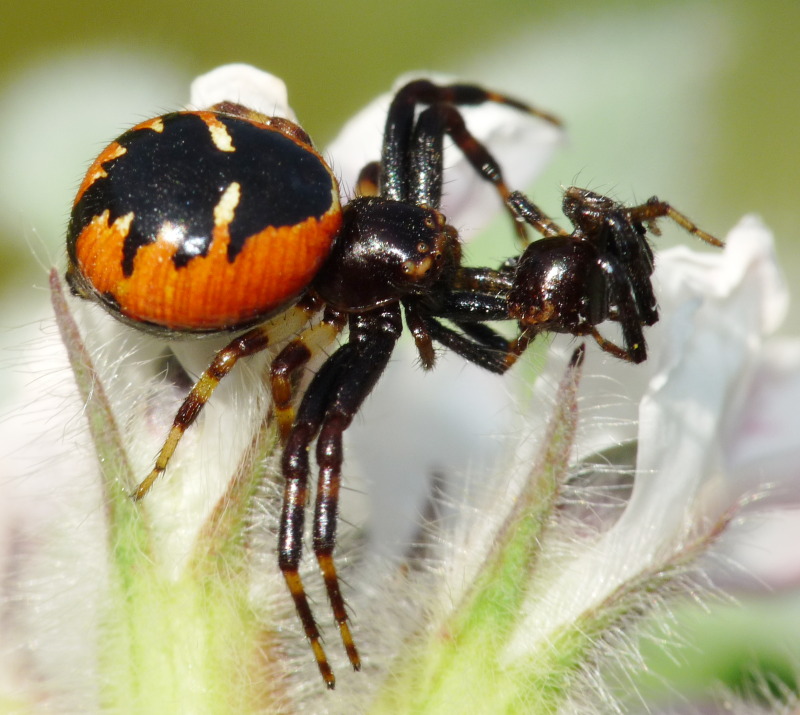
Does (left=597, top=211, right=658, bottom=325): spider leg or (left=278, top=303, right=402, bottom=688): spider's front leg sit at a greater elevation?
(left=597, top=211, right=658, bottom=325): spider leg

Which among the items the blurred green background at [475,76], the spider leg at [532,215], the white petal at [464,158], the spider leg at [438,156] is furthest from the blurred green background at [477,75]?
the spider leg at [532,215]

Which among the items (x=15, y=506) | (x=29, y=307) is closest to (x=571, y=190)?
(x=15, y=506)

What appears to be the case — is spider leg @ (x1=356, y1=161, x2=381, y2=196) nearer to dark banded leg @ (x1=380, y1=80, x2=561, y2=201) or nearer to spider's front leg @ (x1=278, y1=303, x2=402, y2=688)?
dark banded leg @ (x1=380, y1=80, x2=561, y2=201)

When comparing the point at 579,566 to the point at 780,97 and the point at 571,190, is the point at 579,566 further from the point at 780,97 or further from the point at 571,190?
the point at 780,97

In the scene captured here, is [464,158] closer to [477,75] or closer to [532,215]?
[532,215]

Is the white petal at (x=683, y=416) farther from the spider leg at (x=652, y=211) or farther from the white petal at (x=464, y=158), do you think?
the white petal at (x=464, y=158)

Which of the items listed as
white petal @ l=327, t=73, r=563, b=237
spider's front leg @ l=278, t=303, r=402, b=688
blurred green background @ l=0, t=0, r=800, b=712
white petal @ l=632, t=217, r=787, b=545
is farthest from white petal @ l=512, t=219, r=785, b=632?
blurred green background @ l=0, t=0, r=800, b=712

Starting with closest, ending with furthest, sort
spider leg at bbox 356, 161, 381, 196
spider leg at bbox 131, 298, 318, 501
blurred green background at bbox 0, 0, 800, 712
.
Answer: spider leg at bbox 131, 298, 318, 501
spider leg at bbox 356, 161, 381, 196
blurred green background at bbox 0, 0, 800, 712
